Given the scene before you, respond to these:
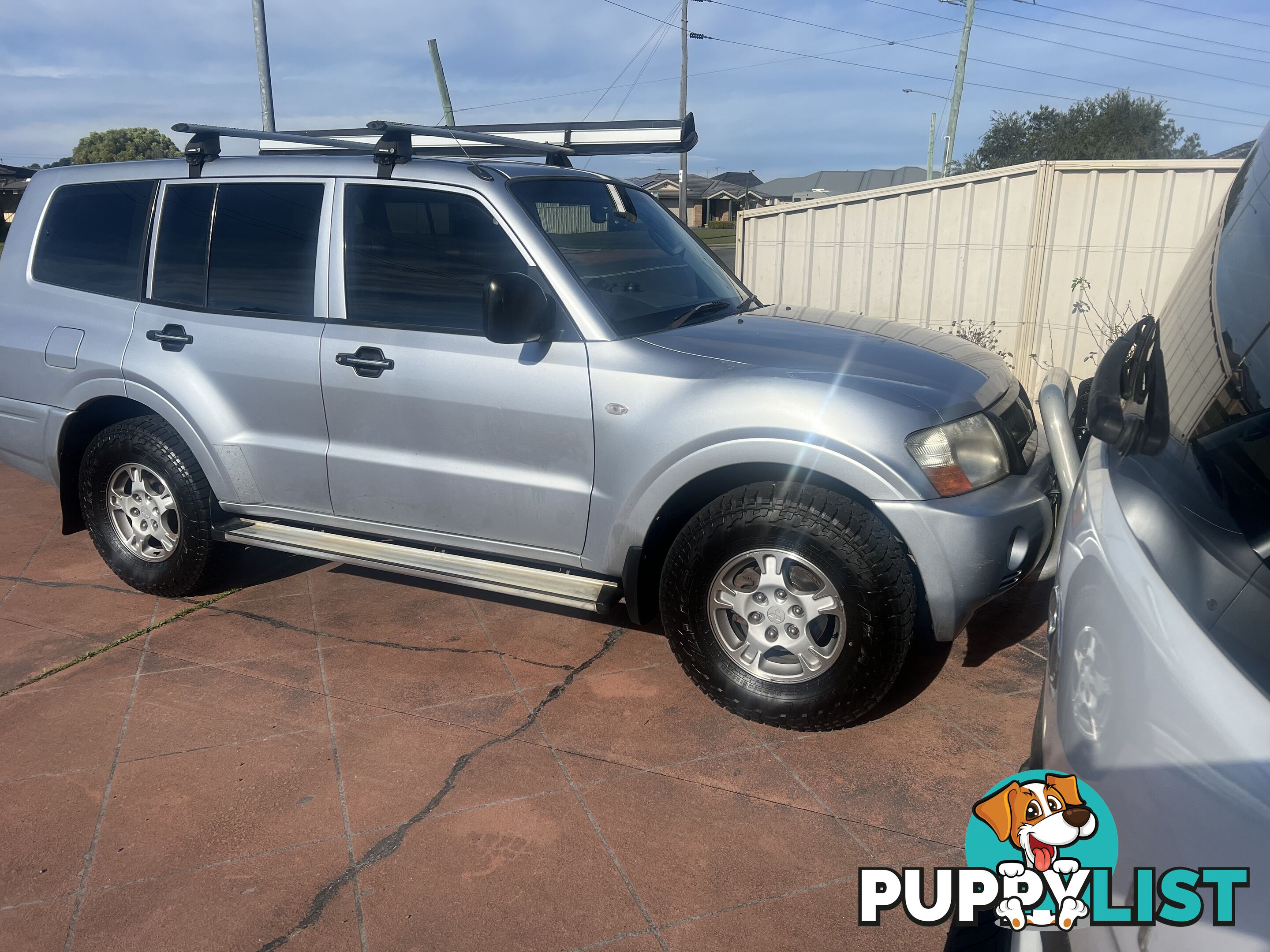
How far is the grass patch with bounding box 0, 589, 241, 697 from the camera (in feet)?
12.8

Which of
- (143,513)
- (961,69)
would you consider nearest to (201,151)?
(143,513)

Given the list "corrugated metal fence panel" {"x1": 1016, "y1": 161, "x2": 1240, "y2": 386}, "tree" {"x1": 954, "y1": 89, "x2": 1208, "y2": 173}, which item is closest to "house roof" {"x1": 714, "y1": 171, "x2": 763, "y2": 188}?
"tree" {"x1": 954, "y1": 89, "x2": 1208, "y2": 173}

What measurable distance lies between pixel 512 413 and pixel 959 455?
1633mm

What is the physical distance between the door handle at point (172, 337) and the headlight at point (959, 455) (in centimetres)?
319

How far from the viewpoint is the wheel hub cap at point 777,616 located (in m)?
3.26

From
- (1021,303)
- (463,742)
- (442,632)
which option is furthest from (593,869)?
(1021,303)

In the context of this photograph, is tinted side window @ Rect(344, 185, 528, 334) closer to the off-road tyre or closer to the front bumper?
the off-road tyre

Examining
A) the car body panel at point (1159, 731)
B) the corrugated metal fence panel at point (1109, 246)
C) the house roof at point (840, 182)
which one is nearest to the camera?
the car body panel at point (1159, 731)

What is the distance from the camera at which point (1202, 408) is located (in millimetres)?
1587

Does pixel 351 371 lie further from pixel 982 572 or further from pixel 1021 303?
pixel 1021 303

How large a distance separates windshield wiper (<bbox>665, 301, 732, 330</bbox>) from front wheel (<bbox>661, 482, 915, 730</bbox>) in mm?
874

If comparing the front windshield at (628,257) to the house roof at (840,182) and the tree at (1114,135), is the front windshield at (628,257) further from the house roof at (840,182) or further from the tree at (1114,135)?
the house roof at (840,182)

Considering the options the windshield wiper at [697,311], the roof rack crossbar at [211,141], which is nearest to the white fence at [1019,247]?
the windshield wiper at [697,311]

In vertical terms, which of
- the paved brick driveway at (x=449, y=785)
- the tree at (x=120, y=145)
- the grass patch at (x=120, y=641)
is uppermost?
the tree at (x=120, y=145)
